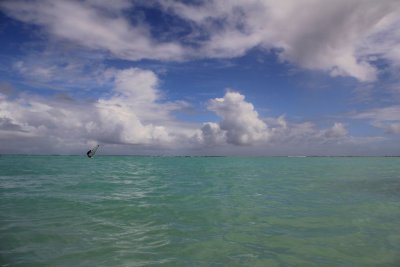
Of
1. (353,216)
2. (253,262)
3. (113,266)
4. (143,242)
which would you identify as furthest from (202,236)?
(353,216)

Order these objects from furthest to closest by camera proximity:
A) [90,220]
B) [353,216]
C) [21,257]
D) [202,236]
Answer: [353,216] < [90,220] < [202,236] < [21,257]

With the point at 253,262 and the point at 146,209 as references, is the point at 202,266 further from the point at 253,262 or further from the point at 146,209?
the point at 146,209

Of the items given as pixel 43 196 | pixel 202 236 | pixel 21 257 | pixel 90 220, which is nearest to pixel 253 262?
pixel 202 236

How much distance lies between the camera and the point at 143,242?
1165 centimetres

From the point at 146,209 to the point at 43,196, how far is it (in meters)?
9.76

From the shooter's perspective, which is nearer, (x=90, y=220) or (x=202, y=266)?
(x=202, y=266)

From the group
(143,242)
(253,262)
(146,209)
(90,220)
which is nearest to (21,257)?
(143,242)

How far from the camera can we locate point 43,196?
74.8ft

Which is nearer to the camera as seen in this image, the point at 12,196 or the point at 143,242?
the point at 143,242

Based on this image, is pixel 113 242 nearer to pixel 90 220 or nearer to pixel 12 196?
pixel 90 220

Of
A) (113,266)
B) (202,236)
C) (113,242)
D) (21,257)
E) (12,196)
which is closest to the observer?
(113,266)

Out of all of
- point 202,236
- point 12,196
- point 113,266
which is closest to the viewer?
point 113,266

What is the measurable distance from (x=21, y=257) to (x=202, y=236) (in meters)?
6.57

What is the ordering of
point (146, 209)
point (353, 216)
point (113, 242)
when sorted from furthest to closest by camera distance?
point (146, 209), point (353, 216), point (113, 242)
